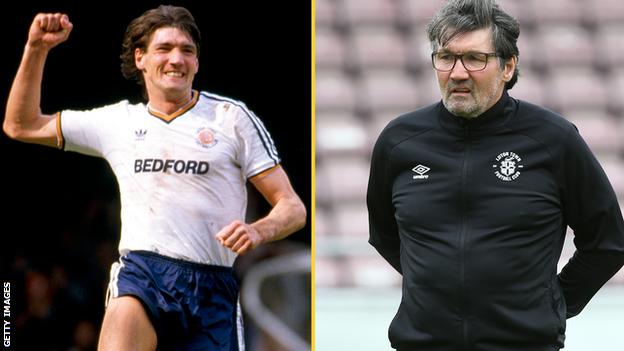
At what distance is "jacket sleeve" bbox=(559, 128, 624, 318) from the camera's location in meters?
2.79

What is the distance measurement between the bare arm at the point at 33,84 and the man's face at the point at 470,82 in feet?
4.50

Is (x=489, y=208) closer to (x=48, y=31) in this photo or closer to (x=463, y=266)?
(x=463, y=266)

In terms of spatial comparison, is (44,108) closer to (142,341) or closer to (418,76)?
(142,341)

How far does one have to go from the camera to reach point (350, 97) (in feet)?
22.6

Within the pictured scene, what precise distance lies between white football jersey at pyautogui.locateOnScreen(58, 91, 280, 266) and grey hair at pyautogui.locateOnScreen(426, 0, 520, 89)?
937mm

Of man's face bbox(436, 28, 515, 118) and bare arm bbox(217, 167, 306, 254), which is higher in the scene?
man's face bbox(436, 28, 515, 118)

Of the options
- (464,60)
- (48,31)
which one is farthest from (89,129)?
(464,60)

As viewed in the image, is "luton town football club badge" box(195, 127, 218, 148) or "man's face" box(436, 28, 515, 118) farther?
"luton town football club badge" box(195, 127, 218, 148)

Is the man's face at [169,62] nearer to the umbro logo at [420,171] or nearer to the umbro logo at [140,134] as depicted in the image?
the umbro logo at [140,134]

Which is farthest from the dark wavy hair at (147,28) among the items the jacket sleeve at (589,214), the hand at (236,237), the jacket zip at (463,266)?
the jacket sleeve at (589,214)

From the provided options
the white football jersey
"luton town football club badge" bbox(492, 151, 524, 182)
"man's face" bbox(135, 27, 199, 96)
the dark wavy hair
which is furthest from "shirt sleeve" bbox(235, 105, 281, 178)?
"luton town football club badge" bbox(492, 151, 524, 182)

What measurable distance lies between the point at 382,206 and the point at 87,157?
50.8 inches

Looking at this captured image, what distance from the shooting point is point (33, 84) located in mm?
3607

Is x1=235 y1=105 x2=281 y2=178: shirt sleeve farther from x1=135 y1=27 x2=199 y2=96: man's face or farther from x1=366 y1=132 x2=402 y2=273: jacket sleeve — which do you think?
x1=366 y1=132 x2=402 y2=273: jacket sleeve
